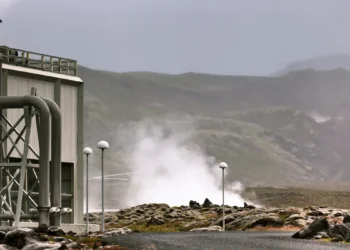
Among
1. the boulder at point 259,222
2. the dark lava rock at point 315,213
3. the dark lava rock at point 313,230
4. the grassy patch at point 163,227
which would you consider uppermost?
the dark lava rock at point 313,230

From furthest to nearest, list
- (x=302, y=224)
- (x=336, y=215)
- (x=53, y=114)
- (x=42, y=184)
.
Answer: (x=336, y=215) < (x=302, y=224) < (x=53, y=114) < (x=42, y=184)

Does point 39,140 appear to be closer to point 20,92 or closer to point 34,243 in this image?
point 20,92

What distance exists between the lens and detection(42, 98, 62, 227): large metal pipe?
54.3 metres

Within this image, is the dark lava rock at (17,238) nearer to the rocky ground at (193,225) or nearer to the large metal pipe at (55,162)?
the rocky ground at (193,225)

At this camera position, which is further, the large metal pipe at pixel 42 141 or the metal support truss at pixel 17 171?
the metal support truss at pixel 17 171

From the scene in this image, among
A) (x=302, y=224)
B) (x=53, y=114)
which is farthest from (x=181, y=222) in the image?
(x=53, y=114)

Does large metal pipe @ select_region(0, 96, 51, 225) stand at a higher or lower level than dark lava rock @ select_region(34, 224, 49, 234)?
higher

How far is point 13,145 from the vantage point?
55.5m

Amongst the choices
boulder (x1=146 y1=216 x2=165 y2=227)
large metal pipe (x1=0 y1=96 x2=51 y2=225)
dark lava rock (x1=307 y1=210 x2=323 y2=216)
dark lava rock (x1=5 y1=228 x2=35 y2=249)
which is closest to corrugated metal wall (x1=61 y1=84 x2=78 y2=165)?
large metal pipe (x1=0 y1=96 x2=51 y2=225)

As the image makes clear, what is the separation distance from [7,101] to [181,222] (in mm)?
47639

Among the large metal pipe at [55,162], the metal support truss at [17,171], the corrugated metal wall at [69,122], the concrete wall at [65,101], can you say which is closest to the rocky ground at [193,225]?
the large metal pipe at [55,162]

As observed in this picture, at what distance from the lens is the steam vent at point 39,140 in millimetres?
53781

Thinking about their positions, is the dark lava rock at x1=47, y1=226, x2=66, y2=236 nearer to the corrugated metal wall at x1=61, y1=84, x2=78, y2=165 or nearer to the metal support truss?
the metal support truss

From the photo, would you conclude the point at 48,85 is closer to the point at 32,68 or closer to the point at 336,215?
the point at 32,68
